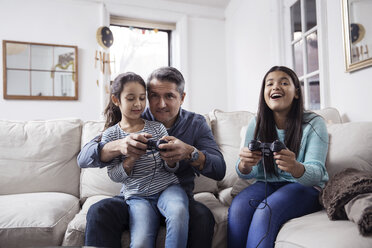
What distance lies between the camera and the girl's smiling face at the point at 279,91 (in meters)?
1.36

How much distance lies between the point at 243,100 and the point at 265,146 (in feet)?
8.10

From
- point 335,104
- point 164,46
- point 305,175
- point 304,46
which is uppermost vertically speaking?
point 164,46

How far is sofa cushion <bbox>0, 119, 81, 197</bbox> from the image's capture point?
1603 mm

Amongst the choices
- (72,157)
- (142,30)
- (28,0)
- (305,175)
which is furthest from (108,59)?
(305,175)

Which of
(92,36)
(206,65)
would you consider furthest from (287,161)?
(92,36)

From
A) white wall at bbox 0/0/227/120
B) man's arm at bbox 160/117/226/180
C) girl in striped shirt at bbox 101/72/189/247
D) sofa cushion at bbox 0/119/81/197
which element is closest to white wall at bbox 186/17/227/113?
white wall at bbox 0/0/227/120

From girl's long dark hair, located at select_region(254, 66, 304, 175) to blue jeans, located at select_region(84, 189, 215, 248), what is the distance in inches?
15.6

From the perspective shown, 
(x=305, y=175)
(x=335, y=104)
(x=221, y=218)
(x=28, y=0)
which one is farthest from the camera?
(x=28, y=0)

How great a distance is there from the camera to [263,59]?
306 centimetres

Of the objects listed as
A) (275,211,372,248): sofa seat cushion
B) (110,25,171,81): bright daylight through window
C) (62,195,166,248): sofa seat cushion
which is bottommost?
(62,195,166,248): sofa seat cushion

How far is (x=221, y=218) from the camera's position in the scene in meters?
1.25

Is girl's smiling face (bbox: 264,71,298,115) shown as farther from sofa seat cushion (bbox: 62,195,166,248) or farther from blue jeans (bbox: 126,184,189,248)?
sofa seat cushion (bbox: 62,195,166,248)

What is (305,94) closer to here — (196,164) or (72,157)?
(196,164)

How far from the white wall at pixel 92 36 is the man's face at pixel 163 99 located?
2284 millimetres
